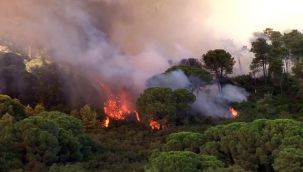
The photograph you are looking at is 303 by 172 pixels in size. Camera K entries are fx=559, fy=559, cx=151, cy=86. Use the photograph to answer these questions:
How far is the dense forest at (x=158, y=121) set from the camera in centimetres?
3738

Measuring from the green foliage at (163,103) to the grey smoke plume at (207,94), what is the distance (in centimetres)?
560

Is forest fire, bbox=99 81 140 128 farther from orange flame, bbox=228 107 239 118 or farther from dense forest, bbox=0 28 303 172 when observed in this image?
orange flame, bbox=228 107 239 118

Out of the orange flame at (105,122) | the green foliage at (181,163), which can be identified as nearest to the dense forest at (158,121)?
the green foliage at (181,163)

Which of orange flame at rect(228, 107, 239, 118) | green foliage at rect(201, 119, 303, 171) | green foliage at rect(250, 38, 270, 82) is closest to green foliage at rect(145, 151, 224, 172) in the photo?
green foliage at rect(201, 119, 303, 171)

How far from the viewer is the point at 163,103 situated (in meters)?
58.8

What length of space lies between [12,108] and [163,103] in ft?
51.3

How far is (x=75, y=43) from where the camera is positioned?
7775 cm

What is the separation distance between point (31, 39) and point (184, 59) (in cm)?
2191

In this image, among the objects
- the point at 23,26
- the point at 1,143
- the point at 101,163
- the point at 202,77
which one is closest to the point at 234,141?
the point at 101,163

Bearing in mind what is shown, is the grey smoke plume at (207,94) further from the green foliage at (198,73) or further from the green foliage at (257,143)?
the green foliage at (257,143)

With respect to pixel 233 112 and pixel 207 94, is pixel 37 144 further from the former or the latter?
pixel 207 94

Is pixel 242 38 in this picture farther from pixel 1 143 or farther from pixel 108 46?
pixel 1 143

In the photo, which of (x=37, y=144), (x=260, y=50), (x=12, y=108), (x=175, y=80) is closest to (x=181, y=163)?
(x=37, y=144)

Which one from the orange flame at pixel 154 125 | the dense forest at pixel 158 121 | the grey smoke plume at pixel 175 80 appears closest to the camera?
the dense forest at pixel 158 121
